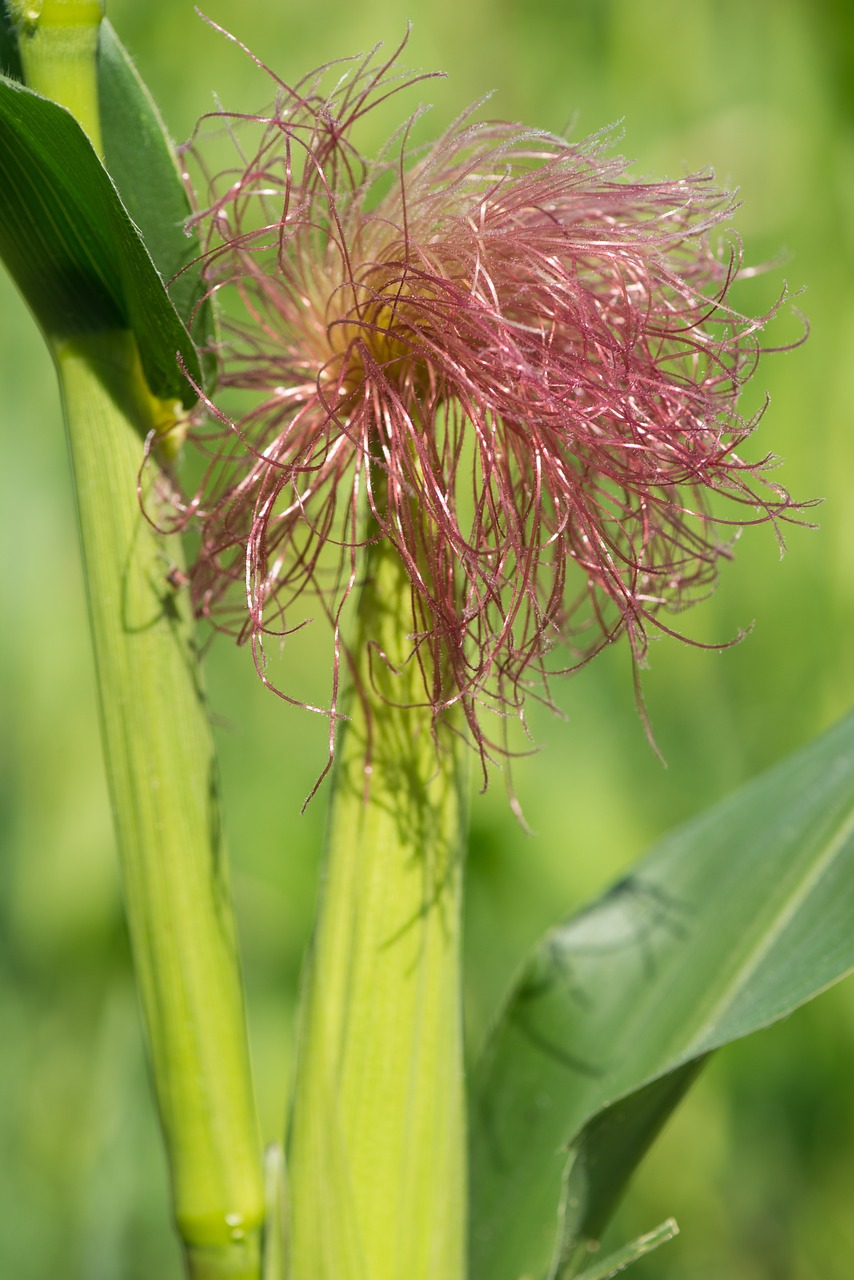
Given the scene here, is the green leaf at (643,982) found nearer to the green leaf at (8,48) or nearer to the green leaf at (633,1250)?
the green leaf at (633,1250)

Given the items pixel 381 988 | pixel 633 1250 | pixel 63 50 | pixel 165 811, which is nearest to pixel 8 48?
pixel 63 50

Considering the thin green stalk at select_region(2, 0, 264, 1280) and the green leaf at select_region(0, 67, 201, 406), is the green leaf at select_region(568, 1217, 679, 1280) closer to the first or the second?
the thin green stalk at select_region(2, 0, 264, 1280)

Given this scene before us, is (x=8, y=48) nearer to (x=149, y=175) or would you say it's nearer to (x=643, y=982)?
(x=149, y=175)

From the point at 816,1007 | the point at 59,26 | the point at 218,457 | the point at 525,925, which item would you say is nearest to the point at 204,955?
the point at 218,457

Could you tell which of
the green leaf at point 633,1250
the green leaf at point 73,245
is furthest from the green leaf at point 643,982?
the green leaf at point 73,245

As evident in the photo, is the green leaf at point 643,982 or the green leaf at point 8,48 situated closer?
the green leaf at point 8,48

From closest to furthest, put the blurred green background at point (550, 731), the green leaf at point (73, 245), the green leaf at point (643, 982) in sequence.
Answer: the green leaf at point (73, 245), the green leaf at point (643, 982), the blurred green background at point (550, 731)

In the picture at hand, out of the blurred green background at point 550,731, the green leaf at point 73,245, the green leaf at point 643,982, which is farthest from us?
the blurred green background at point 550,731
